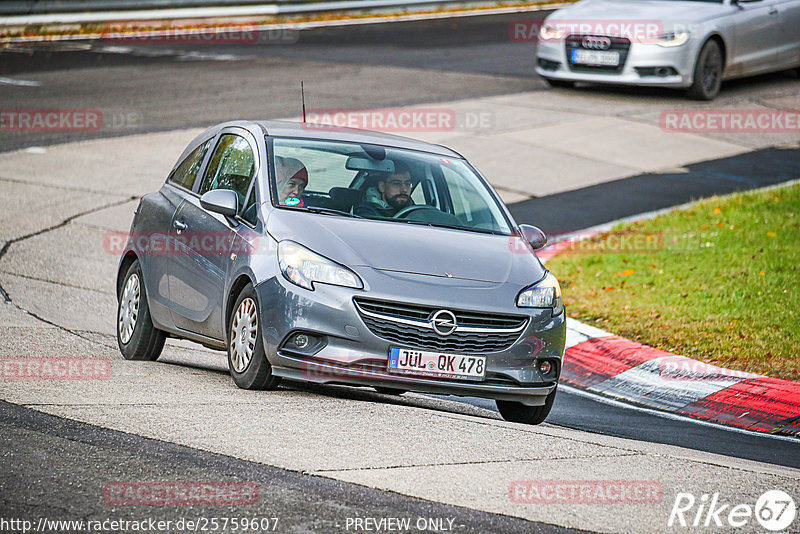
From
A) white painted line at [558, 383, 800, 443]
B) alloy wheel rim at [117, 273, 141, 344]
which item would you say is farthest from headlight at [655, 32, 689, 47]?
alloy wheel rim at [117, 273, 141, 344]

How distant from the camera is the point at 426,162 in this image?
8.46 m

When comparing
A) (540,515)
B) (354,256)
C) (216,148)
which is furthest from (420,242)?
(540,515)

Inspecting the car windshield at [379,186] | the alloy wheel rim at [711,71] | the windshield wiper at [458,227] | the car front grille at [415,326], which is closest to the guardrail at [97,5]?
the alloy wheel rim at [711,71]

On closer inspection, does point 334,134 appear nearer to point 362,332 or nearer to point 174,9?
point 362,332

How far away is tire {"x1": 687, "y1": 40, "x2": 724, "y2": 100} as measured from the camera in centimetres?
1998

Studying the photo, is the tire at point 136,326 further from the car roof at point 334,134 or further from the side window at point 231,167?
the car roof at point 334,134

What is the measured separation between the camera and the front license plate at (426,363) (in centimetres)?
698

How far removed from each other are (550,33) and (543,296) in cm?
1359

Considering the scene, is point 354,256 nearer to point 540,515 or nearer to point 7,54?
point 540,515

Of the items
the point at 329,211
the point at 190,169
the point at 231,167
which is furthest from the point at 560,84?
Answer: the point at 329,211

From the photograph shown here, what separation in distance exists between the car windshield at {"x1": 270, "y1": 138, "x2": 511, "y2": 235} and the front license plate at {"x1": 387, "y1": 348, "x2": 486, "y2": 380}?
1136 millimetres

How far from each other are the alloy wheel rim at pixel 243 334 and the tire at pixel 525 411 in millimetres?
1644

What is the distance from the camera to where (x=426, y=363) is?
7000 mm

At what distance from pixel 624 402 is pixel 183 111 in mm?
11729
